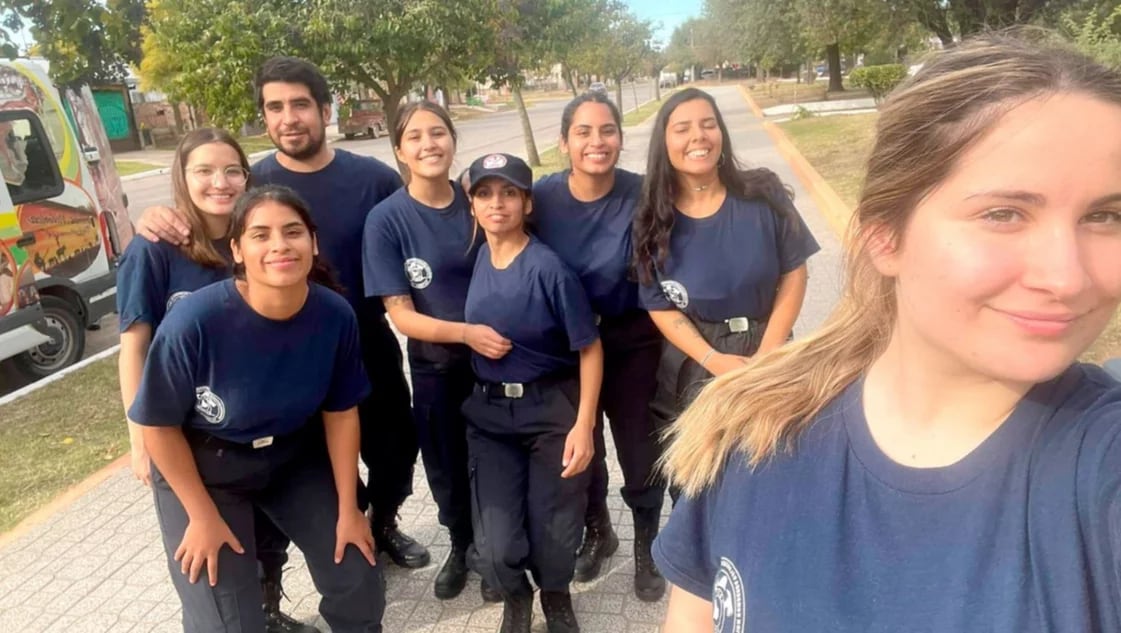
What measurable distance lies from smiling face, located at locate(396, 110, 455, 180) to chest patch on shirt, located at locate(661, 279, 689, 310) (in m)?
0.92

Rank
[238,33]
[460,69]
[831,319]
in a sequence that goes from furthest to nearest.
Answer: [460,69]
[238,33]
[831,319]

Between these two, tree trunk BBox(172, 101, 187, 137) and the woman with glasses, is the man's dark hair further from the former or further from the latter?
tree trunk BBox(172, 101, 187, 137)

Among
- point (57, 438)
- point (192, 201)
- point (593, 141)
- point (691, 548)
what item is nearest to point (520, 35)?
point (57, 438)

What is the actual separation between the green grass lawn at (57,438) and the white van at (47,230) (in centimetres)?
54

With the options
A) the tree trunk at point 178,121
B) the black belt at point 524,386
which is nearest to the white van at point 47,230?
the black belt at point 524,386

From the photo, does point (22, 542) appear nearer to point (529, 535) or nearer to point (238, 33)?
point (529, 535)

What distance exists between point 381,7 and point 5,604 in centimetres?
554

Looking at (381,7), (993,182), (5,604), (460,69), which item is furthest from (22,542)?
(460,69)

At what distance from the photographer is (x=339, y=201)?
10.5 feet

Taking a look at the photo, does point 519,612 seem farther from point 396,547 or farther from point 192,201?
point 192,201

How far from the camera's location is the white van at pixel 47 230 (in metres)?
5.93

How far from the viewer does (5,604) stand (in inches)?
137

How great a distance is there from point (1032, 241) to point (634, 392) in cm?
223

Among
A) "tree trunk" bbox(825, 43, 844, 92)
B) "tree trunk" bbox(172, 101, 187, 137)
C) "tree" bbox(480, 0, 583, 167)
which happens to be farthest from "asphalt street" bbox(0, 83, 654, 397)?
"tree trunk" bbox(825, 43, 844, 92)
